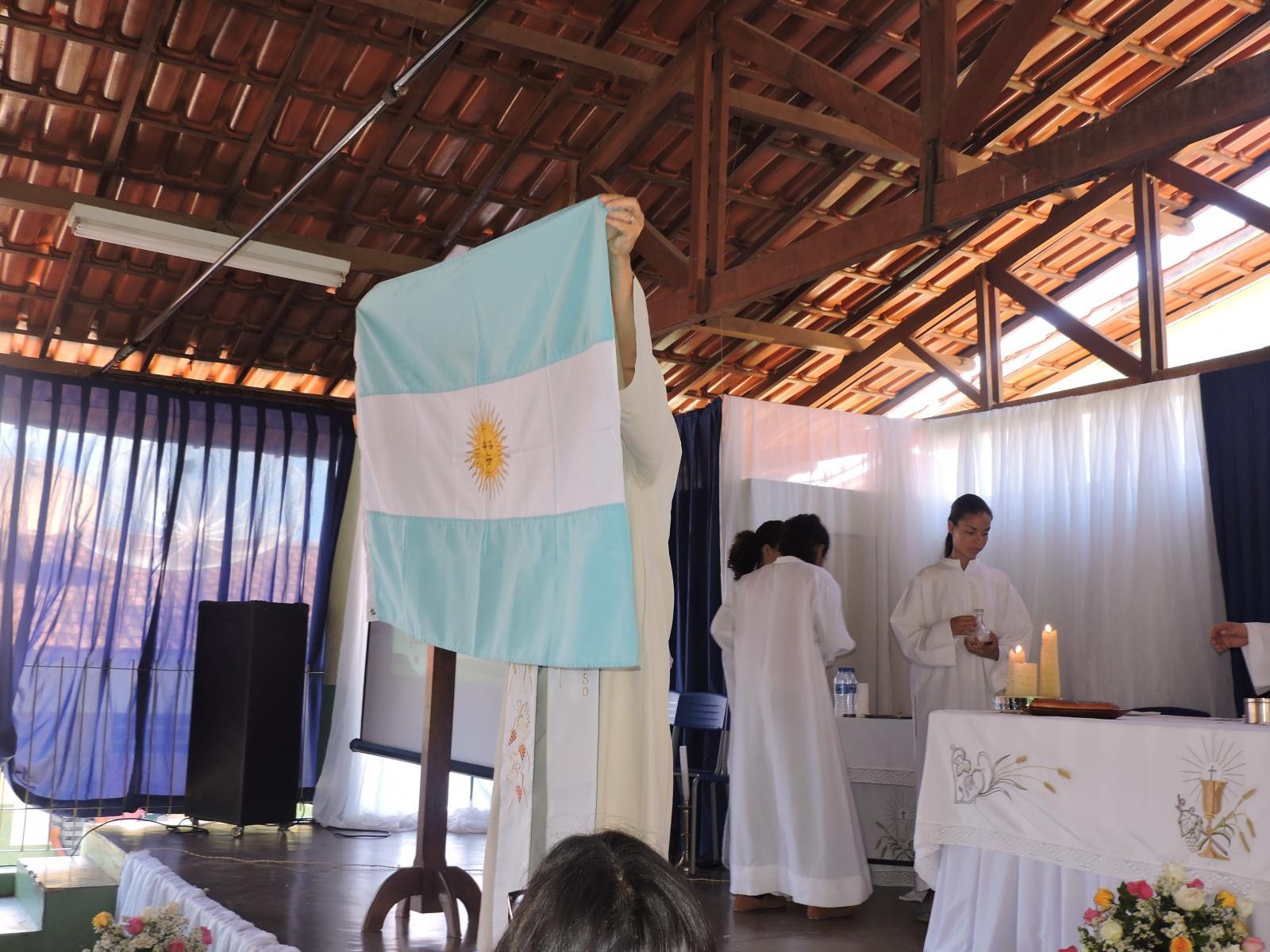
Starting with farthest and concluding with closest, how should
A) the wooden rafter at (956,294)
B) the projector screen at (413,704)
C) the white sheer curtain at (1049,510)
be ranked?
the wooden rafter at (956,294) < the white sheer curtain at (1049,510) < the projector screen at (413,704)

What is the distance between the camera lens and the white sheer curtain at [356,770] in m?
6.87

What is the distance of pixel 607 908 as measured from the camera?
81 cm

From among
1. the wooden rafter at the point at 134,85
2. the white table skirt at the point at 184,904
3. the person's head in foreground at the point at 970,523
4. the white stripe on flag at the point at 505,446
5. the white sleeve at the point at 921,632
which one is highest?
the wooden rafter at the point at 134,85

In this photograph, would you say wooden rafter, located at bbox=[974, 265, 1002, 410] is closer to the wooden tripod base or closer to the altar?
the altar

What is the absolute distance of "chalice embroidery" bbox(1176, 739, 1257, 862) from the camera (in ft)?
8.83

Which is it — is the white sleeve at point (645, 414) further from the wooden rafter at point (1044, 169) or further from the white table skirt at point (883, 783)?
the white table skirt at point (883, 783)

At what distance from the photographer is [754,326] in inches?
303

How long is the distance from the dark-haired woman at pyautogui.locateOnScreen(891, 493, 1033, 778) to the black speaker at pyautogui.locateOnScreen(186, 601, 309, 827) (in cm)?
352

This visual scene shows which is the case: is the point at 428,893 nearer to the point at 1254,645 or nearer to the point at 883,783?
the point at 883,783

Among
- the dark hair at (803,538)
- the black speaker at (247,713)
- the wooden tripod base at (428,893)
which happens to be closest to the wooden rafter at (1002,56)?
the dark hair at (803,538)

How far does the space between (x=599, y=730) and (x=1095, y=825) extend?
148 cm

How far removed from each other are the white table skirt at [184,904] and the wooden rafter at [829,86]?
3739mm

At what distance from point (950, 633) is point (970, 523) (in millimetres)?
439

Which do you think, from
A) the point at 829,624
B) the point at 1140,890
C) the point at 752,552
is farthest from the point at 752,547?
the point at 1140,890
